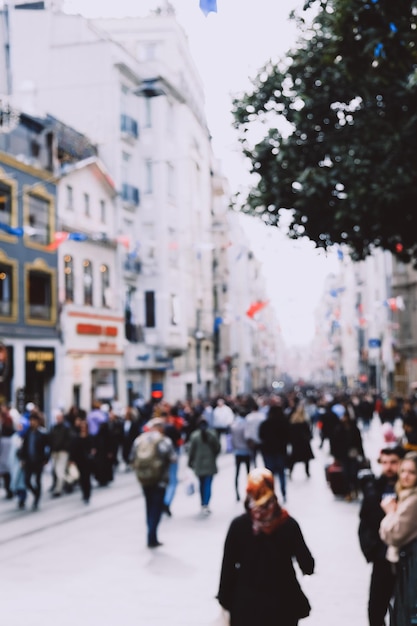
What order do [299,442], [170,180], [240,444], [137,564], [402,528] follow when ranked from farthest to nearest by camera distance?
[170,180], [299,442], [240,444], [137,564], [402,528]

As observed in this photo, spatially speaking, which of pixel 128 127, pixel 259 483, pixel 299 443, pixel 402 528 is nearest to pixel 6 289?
pixel 299 443

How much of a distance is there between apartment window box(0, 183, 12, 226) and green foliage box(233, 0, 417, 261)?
1550 cm

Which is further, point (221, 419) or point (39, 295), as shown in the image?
point (39, 295)

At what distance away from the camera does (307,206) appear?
1541 centimetres

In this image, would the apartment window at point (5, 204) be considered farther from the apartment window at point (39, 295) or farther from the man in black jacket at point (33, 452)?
the man in black jacket at point (33, 452)

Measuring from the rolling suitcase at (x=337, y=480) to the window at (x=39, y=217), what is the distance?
17923mm

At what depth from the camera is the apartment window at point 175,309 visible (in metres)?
47.2

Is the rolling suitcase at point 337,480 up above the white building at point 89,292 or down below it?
below

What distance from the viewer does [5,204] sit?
1206 inches

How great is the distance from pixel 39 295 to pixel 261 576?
95.7 ft

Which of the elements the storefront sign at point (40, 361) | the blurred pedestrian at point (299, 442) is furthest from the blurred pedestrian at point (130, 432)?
the storefront sign at point (40, 361)

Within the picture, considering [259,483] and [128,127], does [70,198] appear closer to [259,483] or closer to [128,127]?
[128,127]

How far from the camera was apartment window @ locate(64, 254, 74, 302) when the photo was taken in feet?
116

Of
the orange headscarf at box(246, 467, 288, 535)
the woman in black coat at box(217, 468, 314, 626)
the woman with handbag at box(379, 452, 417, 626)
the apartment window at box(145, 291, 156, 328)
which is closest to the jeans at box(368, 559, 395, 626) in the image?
the woman with handbag at box(379, 452, 417, 626)
